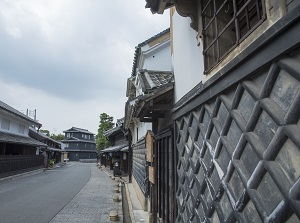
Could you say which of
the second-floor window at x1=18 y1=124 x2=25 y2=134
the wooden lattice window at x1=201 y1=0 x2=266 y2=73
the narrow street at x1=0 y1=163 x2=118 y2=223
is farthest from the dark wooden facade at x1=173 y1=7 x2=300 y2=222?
the second-floor window at x1=18 y1=124 x2=25 y2=134

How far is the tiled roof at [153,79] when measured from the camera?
7695mm

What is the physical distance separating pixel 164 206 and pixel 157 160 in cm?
160

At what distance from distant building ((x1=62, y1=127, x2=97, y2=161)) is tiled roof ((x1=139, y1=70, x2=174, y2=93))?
90846 mm

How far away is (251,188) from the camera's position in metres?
2.52

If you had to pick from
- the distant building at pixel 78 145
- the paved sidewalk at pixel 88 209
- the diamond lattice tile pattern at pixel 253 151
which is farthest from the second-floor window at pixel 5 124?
the distant building at pixel 78 145

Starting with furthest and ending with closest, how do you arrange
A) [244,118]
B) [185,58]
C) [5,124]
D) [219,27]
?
[5,124] < [185,58] < [219,27] < [244,118]

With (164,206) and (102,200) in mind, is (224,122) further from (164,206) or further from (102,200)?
(102,200)

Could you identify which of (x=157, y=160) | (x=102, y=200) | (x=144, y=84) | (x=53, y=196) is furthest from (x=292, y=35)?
(x=53, y=196)

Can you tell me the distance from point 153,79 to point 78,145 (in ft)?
306

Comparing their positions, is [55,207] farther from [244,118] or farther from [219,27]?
[244,118]

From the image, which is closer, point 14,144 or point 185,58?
point 185,58

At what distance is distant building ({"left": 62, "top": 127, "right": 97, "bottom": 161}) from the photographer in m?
95.8

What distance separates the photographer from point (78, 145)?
318 ft

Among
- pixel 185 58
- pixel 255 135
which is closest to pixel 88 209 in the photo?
pixel 185 58
